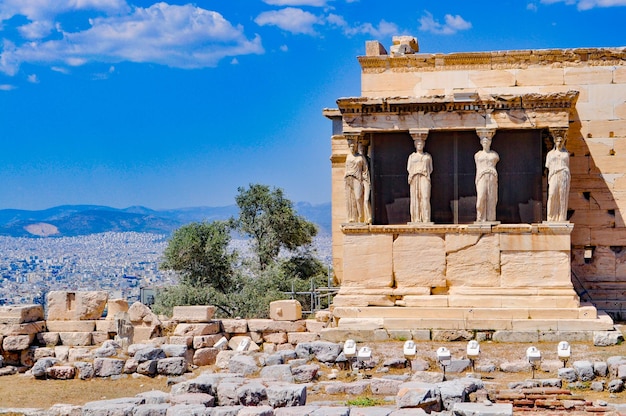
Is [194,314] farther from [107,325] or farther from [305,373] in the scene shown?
[305,373]

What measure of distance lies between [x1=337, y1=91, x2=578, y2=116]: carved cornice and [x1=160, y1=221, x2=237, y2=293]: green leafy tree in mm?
15022

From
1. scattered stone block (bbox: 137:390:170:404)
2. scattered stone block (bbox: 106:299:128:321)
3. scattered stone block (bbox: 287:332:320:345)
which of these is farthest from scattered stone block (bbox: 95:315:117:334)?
scattered stone block (bbox: 137:390:170:404)

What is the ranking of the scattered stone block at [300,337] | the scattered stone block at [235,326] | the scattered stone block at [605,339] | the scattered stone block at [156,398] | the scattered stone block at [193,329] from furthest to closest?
the scattered stone block at [235,326] → the scattered stone block at [193,329] → the scattered stone block at [300,337] → the scattered stone block at [605,339] → the scattered stone block at [156,398]

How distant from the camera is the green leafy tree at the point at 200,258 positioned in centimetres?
3503

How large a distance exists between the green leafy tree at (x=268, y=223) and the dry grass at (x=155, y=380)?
57.4 feet

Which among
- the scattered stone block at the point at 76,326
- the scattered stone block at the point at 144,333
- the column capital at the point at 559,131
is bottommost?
the scattered stone block at the point at 144,333

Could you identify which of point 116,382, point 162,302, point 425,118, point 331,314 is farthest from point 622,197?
point 162,302

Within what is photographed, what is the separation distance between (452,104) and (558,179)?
250cm

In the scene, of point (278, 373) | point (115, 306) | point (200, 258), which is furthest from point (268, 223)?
point (278, 373)

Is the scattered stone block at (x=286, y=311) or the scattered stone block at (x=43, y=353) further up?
the scattered stone block at (x=286, y=311)

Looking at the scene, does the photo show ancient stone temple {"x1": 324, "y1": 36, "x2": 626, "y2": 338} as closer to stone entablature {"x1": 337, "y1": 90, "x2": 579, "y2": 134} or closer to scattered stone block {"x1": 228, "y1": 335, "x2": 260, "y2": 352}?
stone entablature {"x1": 337, "y1": 90, "x2": 579, "y2": 134}

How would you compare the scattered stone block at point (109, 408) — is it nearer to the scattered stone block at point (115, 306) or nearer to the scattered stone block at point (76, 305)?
the scattered stone block at point (76, 305)

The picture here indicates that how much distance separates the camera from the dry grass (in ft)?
56.7

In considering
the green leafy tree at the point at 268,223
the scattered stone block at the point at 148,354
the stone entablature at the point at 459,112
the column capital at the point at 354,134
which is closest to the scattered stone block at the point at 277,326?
the scattered stone block at the point at 148,354
